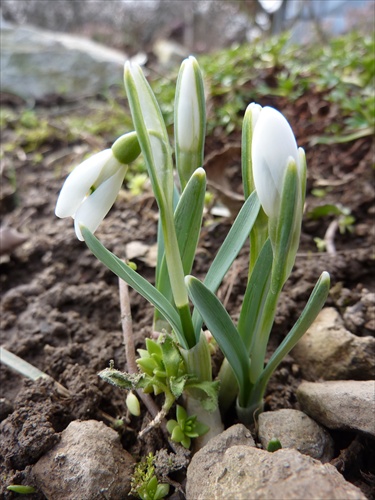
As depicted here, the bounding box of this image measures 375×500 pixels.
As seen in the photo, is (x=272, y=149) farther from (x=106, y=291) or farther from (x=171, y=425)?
(x=106, y=291)

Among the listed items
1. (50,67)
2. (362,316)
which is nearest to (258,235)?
(362,316)

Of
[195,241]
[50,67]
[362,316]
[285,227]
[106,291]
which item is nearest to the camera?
[285,227]

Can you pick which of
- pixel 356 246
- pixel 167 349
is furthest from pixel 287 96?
pixel 167 349

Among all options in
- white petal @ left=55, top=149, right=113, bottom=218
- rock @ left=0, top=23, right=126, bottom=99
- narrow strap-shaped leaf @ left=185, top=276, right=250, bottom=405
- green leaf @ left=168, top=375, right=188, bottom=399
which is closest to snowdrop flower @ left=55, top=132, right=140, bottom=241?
white petal @ left=55, top=149, right=113, bottom=218

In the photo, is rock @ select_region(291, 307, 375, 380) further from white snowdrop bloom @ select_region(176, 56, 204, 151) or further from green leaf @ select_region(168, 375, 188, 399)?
white snowdrop bloom @ select_region(176, 56, 204, 151)

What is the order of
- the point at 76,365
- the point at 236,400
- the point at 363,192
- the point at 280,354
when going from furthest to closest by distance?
the point at 363,192 < the point at 76,365 < the point at 236,400 < the point at 280,354

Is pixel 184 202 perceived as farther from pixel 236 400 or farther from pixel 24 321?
pixel 24 321
